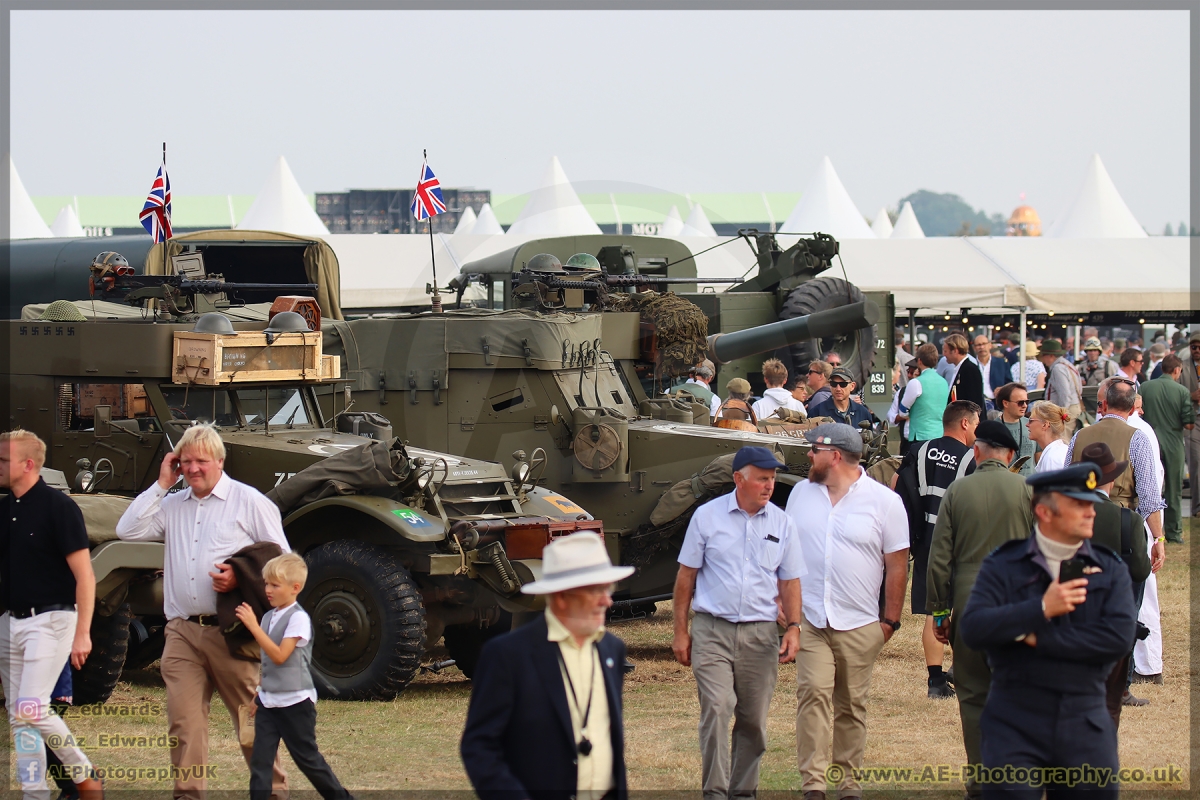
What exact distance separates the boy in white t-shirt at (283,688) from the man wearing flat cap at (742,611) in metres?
1.55

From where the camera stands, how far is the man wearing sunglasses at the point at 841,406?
13336 millimetres

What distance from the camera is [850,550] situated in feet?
21.3

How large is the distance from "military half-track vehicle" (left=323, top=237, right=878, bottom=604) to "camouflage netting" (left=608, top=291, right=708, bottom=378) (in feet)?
4.91

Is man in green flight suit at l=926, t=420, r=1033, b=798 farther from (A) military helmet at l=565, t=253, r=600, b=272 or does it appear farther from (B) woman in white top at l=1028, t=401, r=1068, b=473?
(A) military helmet at l=565, t=253, r=600, b=272

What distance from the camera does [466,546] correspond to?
8570 millimetres

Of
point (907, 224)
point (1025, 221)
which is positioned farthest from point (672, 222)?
point (1025, 221)

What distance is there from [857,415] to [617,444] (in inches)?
143

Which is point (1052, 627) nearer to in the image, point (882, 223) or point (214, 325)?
point (214, 325)

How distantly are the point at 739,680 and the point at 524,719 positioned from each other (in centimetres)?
245

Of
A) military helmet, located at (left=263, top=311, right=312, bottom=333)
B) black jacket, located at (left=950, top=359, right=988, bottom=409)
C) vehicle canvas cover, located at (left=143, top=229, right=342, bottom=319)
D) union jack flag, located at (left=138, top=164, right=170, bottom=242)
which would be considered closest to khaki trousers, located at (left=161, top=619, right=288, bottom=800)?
military helmet, located at (left=263, top=311, right=312, bottom=333)

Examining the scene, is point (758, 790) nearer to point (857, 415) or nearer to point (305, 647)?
point (305, 647)

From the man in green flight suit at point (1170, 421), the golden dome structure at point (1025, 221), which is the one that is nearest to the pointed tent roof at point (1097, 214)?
the man in green flight suit at point (1170, 421)

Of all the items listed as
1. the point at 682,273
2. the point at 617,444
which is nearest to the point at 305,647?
the point at 617,444

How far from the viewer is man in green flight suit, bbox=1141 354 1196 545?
1438 cm
